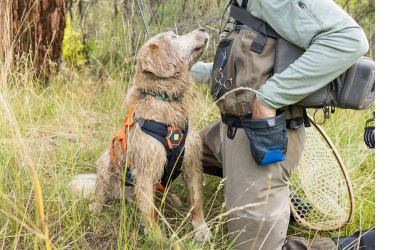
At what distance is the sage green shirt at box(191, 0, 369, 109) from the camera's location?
2.60m

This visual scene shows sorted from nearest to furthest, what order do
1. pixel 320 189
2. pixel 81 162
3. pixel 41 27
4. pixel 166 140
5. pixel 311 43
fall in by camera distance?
pixel 311 43
pixel 166 140
pixel 320 189
pixel 81 162
pixel 41 27

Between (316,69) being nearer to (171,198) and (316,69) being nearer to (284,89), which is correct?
(284,89)

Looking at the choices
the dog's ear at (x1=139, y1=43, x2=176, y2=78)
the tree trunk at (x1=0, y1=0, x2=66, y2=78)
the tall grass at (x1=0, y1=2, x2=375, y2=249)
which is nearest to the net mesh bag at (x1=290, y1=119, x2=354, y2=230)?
the tall grass at (x1=0, y1=2, x2=375, y2=249)

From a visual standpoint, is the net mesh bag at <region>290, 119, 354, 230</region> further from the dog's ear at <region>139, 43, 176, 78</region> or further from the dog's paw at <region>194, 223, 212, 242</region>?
the dog's ear at <region>139, 43, 176, 78</region>

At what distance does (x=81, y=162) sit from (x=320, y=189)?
1707mm

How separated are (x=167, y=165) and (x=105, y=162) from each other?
0.51m

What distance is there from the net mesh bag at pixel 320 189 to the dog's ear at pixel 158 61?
1009 millimetres

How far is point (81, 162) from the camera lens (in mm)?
3766

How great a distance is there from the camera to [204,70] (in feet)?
11.6

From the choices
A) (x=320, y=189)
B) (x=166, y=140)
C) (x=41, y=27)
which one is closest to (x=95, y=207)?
(x=166, y=140)

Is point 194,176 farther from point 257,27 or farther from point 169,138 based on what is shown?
point 257,27

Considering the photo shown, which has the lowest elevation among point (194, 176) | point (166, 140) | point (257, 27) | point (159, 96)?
point (194, 176)

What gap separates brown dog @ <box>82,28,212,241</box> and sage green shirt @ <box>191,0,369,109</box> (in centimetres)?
62

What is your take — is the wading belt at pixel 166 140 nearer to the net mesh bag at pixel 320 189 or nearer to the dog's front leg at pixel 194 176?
the dog's front leg at pixel 194 176
